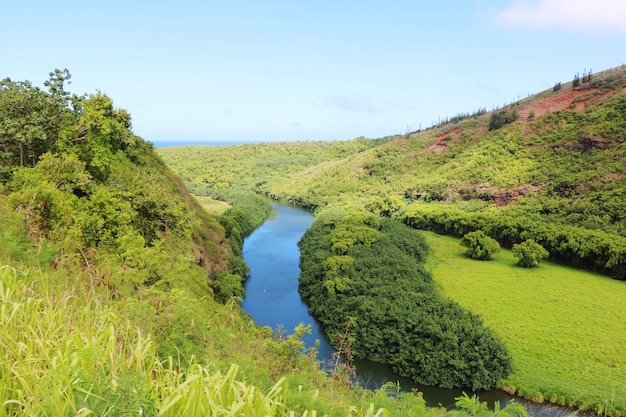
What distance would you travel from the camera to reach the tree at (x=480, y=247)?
46.4 m

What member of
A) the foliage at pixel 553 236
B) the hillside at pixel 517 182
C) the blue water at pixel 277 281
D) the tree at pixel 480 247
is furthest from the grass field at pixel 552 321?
the blue water at pixel 277 281

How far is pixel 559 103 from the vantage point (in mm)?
83438

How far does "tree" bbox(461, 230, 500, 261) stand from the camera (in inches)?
1828

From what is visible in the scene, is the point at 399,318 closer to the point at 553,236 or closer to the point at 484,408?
the point at 484,408

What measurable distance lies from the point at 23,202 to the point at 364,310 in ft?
73.0

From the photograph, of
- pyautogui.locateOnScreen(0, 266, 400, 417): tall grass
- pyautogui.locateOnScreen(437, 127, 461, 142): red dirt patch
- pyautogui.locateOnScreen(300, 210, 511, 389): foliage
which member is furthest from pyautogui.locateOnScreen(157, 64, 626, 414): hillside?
pyautogui.locateOnScreen(0, 266, 400, 417): tall grass

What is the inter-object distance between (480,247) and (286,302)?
78.9 ft

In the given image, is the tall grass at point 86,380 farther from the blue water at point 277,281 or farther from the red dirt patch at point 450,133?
the red dirt patch at point 450,133

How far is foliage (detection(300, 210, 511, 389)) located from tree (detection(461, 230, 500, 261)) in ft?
31.9

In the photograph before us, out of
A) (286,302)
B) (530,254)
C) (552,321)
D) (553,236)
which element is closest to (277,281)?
(286,302)

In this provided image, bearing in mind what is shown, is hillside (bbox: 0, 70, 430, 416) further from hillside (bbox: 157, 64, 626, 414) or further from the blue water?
hillside (bbox: 157, 64, 626, 414)

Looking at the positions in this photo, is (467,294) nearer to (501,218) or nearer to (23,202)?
(501,218)

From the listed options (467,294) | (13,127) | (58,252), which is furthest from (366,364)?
(13,127)

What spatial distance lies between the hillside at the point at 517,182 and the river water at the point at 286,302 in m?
3.66
